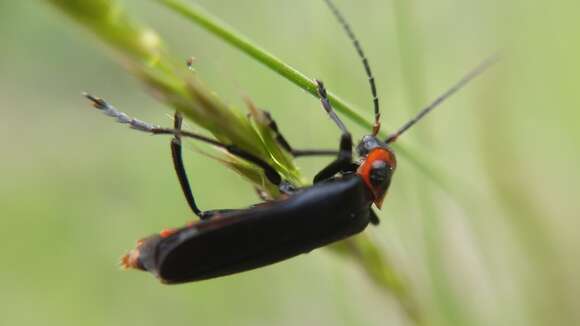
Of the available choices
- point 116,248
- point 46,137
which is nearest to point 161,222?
point 116,248

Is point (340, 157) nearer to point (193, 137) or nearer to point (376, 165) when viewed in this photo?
point (376, 165)

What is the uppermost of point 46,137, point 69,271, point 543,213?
point 46,137

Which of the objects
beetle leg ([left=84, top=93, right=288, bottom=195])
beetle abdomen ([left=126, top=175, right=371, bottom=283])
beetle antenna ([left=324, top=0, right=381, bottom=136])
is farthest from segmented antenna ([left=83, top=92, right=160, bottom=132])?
beetle antenna ([left=324, top=0, right=381, bottom=136])

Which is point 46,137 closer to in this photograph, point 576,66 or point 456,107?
point 456,107

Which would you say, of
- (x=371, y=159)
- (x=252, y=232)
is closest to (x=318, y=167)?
(x=371, y=159)

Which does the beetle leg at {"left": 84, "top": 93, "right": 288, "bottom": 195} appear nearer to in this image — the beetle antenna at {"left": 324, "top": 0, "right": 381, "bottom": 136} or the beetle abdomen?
the beetle abdomen

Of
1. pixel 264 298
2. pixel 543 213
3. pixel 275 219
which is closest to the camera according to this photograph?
pixel 275 219
